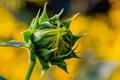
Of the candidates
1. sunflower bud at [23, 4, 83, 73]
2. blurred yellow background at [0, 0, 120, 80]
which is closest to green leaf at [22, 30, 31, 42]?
sunflower bud at [23, 4, 83, 73]

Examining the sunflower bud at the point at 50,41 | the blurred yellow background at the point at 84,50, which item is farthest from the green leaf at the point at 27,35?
the blurred yellow background at the point at 84,50

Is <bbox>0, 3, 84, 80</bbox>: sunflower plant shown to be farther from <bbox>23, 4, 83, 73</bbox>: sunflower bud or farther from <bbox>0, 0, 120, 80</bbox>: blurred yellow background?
<bbox>0, 0, 120, 80</bbox>: blurred yellow background

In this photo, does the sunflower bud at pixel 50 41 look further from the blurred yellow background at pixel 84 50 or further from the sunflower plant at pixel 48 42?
the blurred yellow background at pixel 84 50

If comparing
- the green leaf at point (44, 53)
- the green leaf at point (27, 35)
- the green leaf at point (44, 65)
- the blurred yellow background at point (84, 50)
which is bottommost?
the blurred yellow background at point (84, 50)

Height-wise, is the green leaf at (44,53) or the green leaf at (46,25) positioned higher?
the green leaf at (46,25)

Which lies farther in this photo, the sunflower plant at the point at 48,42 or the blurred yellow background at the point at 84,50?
the blurred yellow background at the point at 84,50
